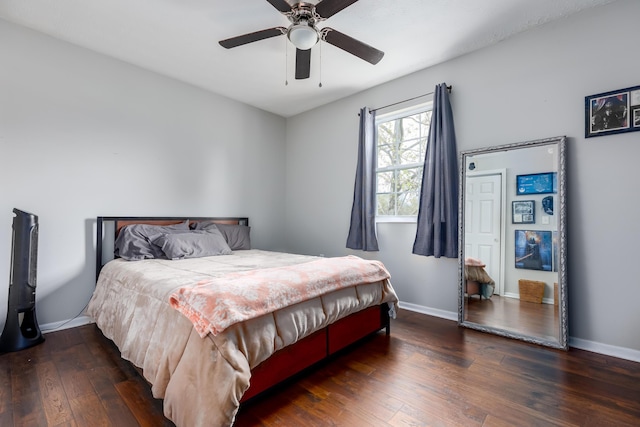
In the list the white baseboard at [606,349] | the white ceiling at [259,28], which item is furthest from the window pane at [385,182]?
the white baseboard at [606,349]

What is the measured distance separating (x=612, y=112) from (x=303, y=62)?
2.42 metres

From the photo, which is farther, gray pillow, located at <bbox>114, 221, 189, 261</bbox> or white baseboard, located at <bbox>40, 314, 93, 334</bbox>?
gray pillow, located at <bbox>114, 221, 189, 261</bbox>

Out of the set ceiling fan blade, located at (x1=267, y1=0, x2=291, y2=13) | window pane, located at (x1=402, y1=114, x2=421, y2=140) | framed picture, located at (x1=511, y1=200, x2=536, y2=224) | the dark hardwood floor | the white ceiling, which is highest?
the white ceiling

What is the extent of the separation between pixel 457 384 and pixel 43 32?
437cm

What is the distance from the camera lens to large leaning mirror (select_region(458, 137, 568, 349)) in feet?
7.97

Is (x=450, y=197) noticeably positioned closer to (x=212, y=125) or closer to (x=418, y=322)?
(x=418, y=322)

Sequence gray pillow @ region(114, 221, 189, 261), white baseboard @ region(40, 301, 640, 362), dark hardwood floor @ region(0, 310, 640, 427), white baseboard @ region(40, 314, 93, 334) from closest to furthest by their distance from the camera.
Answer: dark hardwood floor @ region(0, 310, 640, 427)
white baseboard @ region(40, 301, 640, 362)
white baseboard @ region(40, 314, 93, 334)
gray pillow @ region(114, 221, 189, 261)

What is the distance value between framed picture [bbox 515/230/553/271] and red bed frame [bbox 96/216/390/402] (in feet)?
4.15

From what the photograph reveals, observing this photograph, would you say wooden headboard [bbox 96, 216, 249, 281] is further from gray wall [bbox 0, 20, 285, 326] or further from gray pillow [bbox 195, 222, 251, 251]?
gray pillow [bbox 195, 222, 251, 251]

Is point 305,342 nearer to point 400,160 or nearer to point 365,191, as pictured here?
point 365,191

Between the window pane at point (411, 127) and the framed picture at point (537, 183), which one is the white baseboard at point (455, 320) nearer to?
the framed picture at point (537, 183)

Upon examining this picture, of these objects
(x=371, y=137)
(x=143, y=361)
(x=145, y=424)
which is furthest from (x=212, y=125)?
(x=145, y=424)

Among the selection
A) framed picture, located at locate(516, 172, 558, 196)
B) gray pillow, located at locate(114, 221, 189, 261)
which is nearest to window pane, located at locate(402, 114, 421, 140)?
framed picture, located at locate(516, 172, 558, 196)

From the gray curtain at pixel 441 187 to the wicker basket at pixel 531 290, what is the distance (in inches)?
23.8
